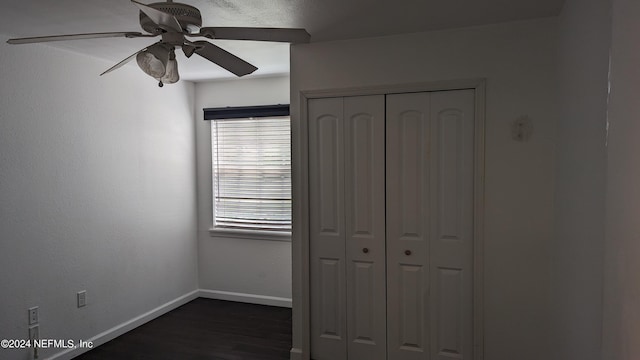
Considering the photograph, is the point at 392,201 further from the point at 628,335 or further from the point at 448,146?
the point at 628,335

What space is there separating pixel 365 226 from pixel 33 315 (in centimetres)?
242

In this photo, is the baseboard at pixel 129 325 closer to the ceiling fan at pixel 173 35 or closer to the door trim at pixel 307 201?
the door trim at pixel 307 201

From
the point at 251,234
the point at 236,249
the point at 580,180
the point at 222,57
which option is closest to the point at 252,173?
the point at 251,234

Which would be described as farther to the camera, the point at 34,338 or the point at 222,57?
the point at 34,338

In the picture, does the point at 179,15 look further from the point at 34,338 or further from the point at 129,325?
the point at 129,325

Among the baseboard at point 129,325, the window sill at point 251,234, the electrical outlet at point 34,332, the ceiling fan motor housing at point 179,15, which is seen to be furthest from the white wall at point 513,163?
the electrical outlet at point 34,332

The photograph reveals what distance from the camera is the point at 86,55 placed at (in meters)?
3.19

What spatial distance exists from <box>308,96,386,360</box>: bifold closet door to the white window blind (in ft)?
4.13

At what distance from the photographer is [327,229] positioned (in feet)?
9.73

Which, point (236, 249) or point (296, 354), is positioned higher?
point (236, 249)

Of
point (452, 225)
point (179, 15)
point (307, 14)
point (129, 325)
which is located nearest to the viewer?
point (179, 15)

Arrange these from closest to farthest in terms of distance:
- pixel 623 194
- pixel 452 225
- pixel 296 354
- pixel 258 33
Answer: pixel 623 194, pixel 258 33, pixel 452 225, pixel 296 354

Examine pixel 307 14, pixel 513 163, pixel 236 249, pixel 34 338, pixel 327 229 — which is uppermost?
pixel 307 14

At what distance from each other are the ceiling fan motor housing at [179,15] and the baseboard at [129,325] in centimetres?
270
